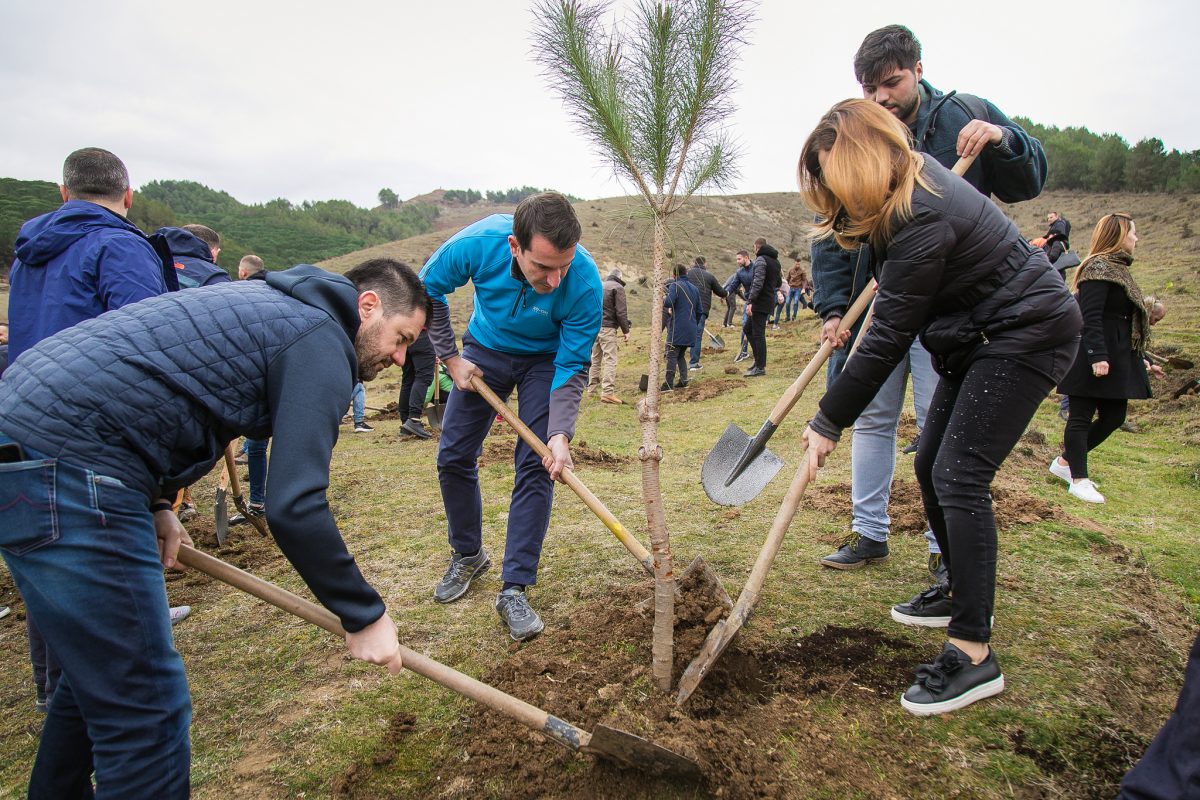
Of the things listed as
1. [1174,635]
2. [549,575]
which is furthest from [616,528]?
[1174,635]

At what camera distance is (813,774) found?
6.54ft

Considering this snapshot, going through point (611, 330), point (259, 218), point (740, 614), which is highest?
point (259, 218)

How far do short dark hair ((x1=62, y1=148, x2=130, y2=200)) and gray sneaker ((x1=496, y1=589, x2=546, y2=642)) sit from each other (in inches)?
97.0

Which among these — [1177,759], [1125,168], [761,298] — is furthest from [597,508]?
[1125,168]

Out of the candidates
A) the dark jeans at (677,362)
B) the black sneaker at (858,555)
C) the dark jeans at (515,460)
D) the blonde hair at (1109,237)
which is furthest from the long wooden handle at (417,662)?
the dark jeans at (677,362)

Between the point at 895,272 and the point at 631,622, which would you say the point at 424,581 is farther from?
the point at 895,272

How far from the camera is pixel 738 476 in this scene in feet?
9.45

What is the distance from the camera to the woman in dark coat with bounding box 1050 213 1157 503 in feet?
14.8

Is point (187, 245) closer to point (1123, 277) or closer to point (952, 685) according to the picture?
point (952, 685)

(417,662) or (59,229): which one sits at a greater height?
(59,229)

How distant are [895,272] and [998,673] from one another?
4.71 ft

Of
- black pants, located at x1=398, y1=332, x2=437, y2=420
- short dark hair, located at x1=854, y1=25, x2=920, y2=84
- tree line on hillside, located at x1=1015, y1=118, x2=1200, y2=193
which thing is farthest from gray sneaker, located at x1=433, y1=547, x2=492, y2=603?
tree line on hillside, located at x1=1015, y1=118, x2=1200, y2=193

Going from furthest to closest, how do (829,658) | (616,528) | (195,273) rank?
(195,273) → (616,528) → (829,658)

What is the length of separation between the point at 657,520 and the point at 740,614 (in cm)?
46
